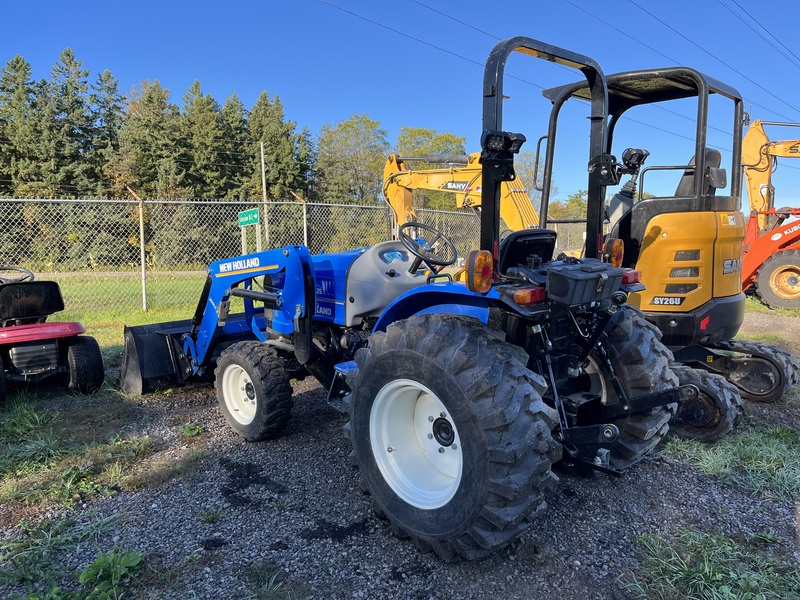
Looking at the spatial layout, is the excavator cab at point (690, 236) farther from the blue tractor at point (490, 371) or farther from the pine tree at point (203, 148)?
the pine tree at point (203, 148)

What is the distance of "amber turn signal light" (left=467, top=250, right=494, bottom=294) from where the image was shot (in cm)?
250

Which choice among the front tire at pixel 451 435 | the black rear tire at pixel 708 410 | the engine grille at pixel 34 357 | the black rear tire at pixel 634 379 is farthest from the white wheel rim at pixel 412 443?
the engine grille at pixel 34 357

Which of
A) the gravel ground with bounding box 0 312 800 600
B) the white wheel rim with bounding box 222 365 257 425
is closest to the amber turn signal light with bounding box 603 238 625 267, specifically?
the gravel ground with bounding box 0 312 800 600

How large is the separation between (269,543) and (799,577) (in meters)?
2.47

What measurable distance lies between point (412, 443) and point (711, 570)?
1481mm

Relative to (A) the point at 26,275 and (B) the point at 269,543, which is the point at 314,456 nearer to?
(B) the point at 269,543

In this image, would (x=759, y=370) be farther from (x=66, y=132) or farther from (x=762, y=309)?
(x=66, y=132)

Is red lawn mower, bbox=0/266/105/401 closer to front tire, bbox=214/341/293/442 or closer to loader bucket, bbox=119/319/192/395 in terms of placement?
loader bucket, bbox=119/319/192/395

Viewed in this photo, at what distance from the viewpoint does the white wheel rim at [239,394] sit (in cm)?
418

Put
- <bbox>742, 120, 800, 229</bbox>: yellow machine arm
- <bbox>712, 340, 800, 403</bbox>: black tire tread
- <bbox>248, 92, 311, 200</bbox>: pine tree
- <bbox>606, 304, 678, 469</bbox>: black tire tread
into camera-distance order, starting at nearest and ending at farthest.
Answer: <bbox>606, 304, 678, 469</bbox>: black tire tread, <bbox>712, 340, 800, 403</bbox>: black tire tread, <bbox>742, 120, 800, 229</bbox>: yellow machine arm, <bbox>248, 92, 311, 200</bbox>: pine tree

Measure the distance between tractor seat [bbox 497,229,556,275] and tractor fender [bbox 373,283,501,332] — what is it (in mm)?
222

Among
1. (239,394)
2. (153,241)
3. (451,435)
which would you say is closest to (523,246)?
(451,435)

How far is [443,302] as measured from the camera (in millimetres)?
3020

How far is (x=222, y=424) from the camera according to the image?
4.48 m
